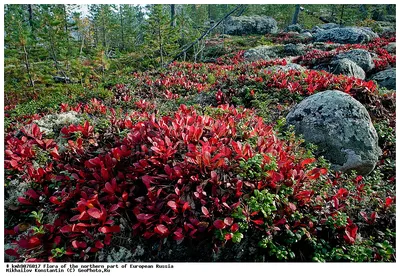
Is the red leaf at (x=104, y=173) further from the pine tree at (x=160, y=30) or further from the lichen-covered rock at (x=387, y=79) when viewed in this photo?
the pine tree at (x=160, y=30)

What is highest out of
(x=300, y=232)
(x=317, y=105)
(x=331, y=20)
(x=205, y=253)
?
(x=331, y=20)

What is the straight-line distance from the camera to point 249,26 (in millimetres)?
36938

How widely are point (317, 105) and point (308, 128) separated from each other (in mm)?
624

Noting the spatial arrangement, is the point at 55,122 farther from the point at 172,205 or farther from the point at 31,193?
the point at 172,205

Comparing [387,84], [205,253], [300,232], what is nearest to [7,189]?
[205,253]

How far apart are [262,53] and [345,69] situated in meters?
9.11

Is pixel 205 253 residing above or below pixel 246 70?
below

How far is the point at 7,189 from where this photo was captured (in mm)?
4156

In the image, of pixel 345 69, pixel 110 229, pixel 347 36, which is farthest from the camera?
pixel 347 36

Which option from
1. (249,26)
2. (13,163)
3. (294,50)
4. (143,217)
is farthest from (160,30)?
(249,26)

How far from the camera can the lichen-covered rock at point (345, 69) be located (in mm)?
12352

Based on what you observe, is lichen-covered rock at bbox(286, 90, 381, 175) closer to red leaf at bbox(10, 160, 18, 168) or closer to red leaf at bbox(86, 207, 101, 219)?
red leaf at bbox(86, 207, 101, 219)

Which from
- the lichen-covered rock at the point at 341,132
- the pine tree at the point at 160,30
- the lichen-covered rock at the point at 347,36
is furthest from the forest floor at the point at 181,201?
the lichen-covered rock at the point at 347,36

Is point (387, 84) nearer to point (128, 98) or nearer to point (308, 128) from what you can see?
point (308, 128)
